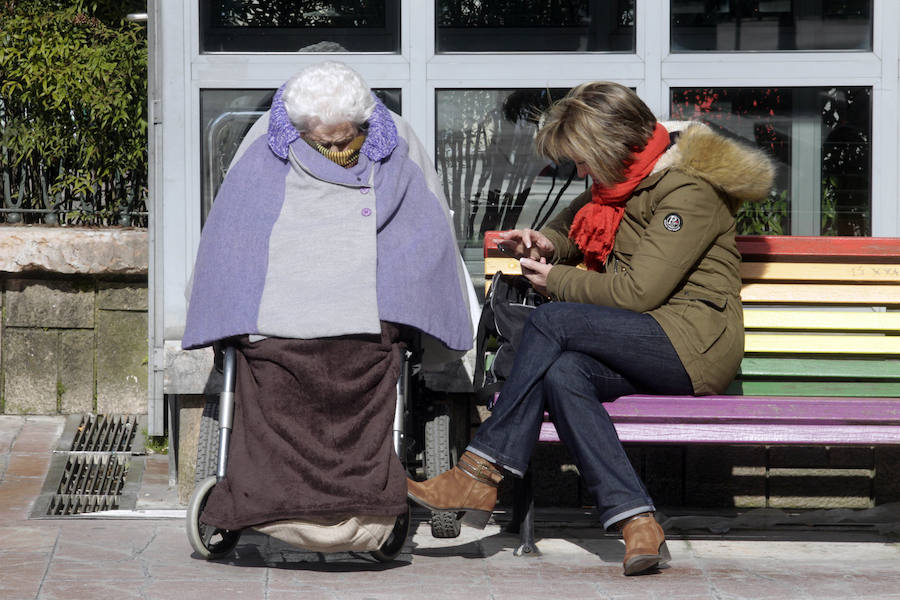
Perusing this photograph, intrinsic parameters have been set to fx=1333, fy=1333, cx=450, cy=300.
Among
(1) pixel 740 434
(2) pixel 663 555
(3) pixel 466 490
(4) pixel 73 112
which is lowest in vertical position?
(2) pixel 663 555

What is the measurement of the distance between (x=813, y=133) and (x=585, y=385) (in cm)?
189

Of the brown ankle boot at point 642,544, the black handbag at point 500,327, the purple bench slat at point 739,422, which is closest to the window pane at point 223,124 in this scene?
the black handbag at point 500,327

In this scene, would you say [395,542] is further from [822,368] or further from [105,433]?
[105,433]

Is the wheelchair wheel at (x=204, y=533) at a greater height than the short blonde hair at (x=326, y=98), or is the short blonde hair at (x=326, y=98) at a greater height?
the short blonde hair at (x=326, y=98)

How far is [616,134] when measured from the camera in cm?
429

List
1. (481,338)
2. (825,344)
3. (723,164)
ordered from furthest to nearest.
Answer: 1. (825,344)
2. (481,338)
3. (723,164)

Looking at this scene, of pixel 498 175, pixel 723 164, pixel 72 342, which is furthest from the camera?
pixel 72 342

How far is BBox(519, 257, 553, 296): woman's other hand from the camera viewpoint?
438 cm

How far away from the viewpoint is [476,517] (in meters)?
4.19

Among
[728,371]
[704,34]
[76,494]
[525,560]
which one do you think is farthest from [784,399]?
[76,494]

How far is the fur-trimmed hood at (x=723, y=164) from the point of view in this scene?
13.9ft

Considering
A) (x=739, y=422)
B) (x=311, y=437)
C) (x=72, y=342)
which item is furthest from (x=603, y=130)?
(x=72, y=342)

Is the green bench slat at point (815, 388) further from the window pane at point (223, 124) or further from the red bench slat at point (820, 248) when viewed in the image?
the window pane at point (223, 124)

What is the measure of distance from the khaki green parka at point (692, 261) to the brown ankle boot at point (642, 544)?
1.60 ft
